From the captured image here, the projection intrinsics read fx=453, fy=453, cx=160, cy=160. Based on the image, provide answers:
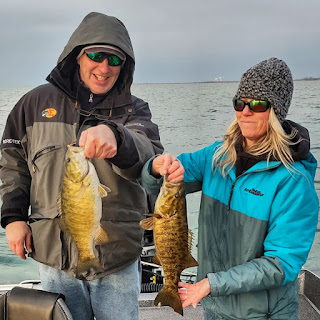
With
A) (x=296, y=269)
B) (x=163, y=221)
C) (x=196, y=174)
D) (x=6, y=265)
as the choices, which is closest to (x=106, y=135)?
(x=163, y=221)

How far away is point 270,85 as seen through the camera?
2543 mm

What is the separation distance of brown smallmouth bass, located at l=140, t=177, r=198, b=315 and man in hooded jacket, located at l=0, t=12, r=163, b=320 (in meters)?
0.32

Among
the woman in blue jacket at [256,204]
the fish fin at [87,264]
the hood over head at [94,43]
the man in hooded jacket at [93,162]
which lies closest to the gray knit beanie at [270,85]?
the woman in blue jacket at [256,204]

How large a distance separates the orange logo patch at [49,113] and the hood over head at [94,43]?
145 millimetres

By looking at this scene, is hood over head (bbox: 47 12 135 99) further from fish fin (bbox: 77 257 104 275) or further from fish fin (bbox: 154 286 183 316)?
fish fin (bbox: 154 286 183 316)

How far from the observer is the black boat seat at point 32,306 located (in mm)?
2445

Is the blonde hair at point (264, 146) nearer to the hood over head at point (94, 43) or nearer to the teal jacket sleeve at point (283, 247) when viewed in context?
the teal jacket sleeve at point (283, 247)

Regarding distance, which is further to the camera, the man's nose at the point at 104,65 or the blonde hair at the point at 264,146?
the man's nose at the point at 104,65

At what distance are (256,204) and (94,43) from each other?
1.32 meters

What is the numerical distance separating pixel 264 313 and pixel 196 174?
886 mm

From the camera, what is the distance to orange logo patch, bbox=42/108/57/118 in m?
2.75

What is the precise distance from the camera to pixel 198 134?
26.4 metres

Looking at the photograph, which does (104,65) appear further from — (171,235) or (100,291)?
(100,291)

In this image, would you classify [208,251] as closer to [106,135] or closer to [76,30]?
[106,135]
